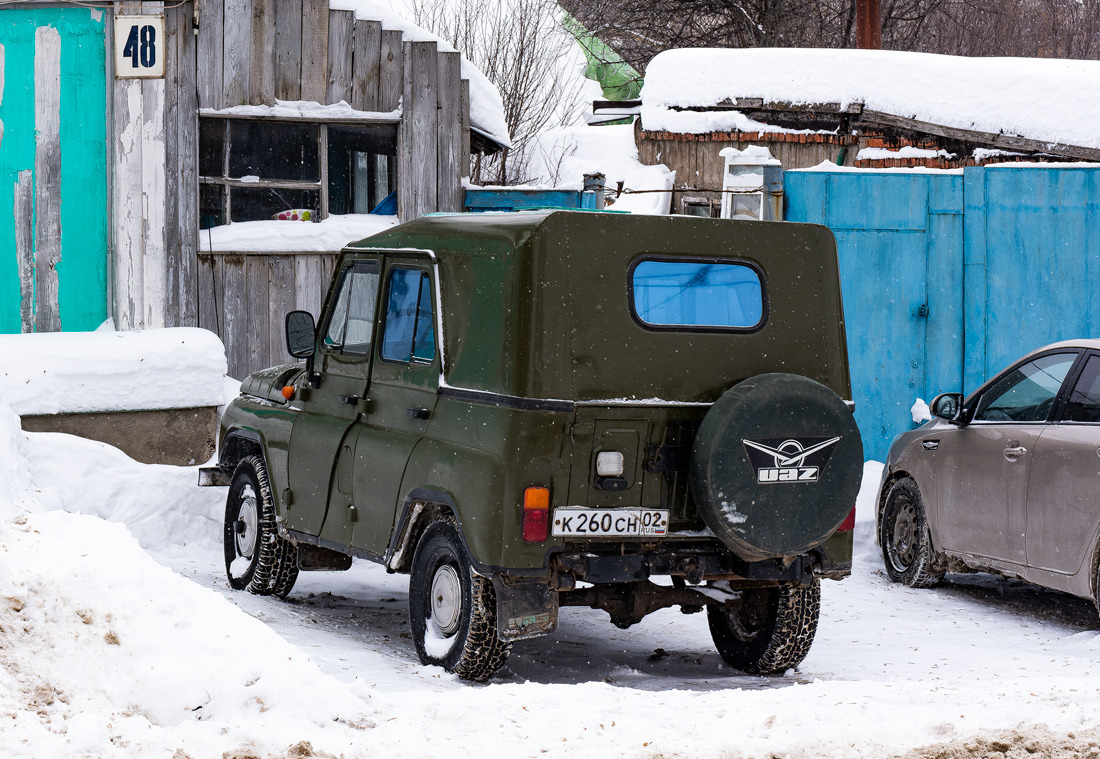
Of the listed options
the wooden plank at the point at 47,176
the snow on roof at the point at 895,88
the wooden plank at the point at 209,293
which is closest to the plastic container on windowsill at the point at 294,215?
the wooden plank at the point at 209,293

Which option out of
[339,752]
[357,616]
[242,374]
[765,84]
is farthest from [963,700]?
[765,84]

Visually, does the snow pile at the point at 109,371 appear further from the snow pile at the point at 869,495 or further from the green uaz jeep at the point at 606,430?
the snow pile at the point at 869,495

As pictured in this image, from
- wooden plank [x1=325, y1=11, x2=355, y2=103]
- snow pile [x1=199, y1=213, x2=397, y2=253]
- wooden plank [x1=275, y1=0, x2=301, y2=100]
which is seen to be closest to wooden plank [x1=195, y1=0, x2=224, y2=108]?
wooden plank [x1=275, y1=0, x2=301, y2=100]

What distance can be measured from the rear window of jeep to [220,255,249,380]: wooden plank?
6.64 meters

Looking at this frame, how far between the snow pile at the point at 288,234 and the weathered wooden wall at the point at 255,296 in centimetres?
7

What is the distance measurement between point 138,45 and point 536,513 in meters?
7.51

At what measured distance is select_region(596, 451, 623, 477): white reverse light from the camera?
226 inches

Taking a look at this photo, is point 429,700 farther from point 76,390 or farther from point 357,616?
point 76,390

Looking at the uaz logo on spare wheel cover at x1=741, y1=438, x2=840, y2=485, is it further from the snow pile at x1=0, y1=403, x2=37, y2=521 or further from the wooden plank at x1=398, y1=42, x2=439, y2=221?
the wooden plank at x1=398, y1=42, x2=439, y2=221

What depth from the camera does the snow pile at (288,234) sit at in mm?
11766

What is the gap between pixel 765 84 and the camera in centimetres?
1702

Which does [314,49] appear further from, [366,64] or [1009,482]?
[1009,482]

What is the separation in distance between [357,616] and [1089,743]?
14.1 ft

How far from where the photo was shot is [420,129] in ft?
40.0
